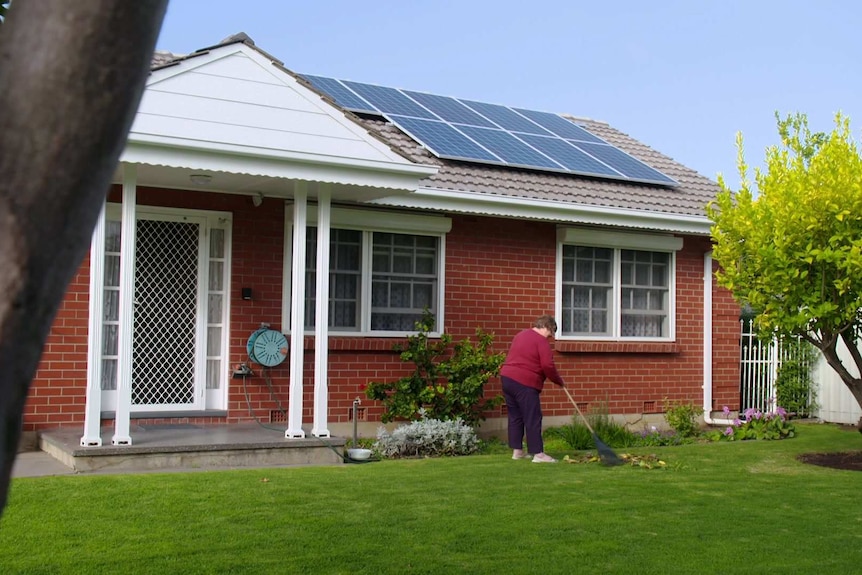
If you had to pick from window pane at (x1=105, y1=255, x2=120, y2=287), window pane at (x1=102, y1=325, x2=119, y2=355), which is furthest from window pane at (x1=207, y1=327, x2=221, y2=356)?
window pane at (x1=105, y1=255, x2=120, y2=287)

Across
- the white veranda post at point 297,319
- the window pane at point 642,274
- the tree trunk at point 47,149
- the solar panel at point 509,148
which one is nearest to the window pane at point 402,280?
the solar panel at point 509,148

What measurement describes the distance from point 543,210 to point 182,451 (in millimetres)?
5800

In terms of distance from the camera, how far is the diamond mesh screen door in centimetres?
1154

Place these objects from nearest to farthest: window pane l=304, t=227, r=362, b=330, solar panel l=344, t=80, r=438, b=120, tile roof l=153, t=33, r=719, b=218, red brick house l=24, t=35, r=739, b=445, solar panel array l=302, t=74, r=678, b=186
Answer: red brick house l=24, t=35, r=739, b=445 → window pane l=304, t=227, r=362, b=330 → tile roof l=153, t=33, r=719, b=218 → solar panel array l=302, t=74, r=678, b=186 → solar panel l=344, t=80, r=438, b=120

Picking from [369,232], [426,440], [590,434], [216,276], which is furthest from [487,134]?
[426,440]

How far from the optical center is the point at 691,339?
15.4 metres

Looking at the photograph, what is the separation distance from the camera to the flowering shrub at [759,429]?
46.6 feet

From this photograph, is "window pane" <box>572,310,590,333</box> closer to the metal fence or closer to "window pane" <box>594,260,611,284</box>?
"window pane" <box>594,260,611,284</box>

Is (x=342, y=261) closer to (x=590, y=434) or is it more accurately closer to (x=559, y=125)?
(x=590, y=434)

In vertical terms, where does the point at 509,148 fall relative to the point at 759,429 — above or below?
above

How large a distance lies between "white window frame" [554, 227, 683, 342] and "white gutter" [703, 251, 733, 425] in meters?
0.63

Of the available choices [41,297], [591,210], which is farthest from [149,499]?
[591,210]

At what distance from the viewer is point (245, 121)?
10.1 m

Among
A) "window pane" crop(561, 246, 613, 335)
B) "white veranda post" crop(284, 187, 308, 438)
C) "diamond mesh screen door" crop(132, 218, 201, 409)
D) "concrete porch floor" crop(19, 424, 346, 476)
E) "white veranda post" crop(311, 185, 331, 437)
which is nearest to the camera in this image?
"concrete porch floor" crop(19, 424, 346, 476)
